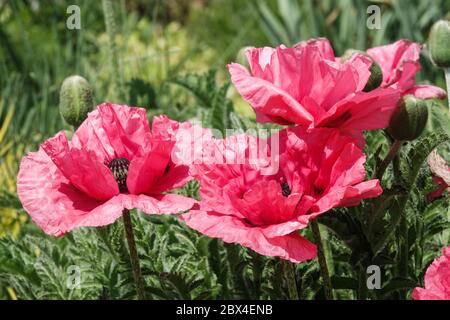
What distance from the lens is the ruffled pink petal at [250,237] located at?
2.73 ft

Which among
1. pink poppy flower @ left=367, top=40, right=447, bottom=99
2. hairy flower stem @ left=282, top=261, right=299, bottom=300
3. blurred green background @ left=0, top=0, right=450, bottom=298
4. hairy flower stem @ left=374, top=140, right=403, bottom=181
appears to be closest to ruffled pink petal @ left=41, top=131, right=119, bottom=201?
hairy flower stem @ left=282, top=261, right=299, bottom=300

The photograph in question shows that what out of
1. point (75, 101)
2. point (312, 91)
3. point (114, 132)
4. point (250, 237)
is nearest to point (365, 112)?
point (312, 91)

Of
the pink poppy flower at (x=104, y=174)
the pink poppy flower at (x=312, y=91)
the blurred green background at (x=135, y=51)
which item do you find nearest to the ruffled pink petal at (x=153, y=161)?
the pink poppy flower at (x=104, y=174)

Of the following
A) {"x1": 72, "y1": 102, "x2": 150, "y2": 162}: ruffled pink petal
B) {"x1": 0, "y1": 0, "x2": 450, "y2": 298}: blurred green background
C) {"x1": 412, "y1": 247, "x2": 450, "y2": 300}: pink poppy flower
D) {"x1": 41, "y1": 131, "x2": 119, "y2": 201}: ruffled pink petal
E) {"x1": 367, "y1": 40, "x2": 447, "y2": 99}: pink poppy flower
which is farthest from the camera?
{"x1": 0, "y1": 0, "x2": 450, "y2": 298}: blurred green background

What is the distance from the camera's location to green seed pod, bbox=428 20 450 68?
3.76ft

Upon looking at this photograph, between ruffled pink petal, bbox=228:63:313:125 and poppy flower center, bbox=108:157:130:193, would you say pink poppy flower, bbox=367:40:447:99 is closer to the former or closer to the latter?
ruffled pink petal, bbox=228:63:313:125

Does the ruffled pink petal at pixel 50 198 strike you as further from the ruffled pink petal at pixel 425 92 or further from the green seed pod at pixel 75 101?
the ruffled pink petal at pixel 425 92

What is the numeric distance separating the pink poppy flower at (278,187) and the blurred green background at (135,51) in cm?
51

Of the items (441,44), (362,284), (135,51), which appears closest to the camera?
(362,284)

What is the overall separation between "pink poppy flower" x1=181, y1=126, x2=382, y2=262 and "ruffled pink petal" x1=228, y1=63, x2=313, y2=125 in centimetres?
3

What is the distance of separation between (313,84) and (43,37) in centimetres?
241

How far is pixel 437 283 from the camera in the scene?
0.83 meters

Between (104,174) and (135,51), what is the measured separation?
2037 millimetres

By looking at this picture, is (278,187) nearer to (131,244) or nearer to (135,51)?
(131,244)
